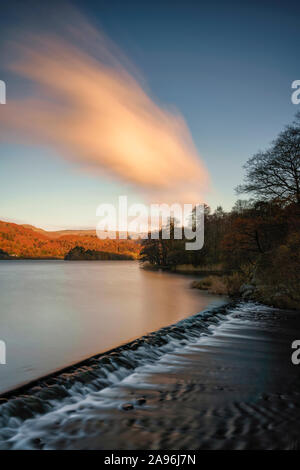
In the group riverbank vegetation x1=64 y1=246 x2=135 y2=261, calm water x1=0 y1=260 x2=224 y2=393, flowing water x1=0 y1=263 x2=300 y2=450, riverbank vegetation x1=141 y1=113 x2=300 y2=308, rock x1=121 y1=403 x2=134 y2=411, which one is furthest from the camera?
riverbank vegetation x1=64 y1=246 x2=135 y2=261

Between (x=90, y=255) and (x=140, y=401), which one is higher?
(x=140, y=401)

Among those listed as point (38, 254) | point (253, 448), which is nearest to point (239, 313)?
point (253, 448)

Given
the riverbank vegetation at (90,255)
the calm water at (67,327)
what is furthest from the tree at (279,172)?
the riverbank vegetation at (90,255)

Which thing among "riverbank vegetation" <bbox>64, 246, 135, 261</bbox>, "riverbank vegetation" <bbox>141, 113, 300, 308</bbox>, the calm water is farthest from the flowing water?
"riverbank vegetation" <bbox>64, 246, 135, 261</bbox>

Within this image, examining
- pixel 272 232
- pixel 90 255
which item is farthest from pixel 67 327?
pixel 90 255

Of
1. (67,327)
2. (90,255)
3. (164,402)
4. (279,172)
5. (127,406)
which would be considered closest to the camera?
(127,406)

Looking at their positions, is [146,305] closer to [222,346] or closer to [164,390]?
[222,346]

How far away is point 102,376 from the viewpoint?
7.05 meters

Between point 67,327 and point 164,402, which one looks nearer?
point 164,402

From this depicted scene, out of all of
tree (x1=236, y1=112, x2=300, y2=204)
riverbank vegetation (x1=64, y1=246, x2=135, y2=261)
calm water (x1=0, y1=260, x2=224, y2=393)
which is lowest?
riverbank vegetation (x1=64, y1=246, x2=135, y2=261)

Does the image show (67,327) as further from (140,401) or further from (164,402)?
(164,402)

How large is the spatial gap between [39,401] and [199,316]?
34.5ft

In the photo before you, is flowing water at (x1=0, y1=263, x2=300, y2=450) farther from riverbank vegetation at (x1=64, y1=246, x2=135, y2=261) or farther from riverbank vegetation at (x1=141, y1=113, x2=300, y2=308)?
riverbank vegetation at (x1=64, y1=246, x2=135, y2=261)
